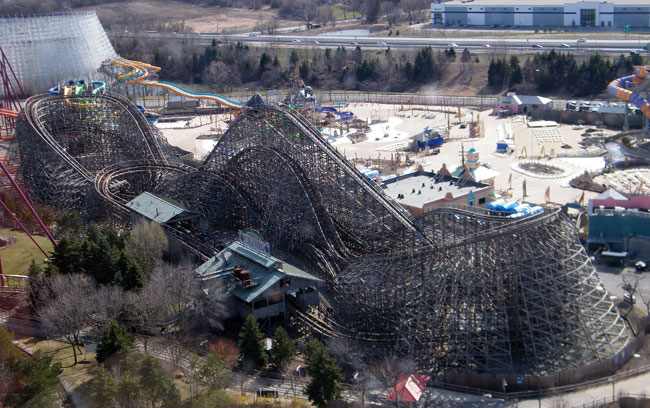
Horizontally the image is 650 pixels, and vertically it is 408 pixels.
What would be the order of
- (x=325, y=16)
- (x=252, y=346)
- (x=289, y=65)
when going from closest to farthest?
(x=252, y=346) < (x=289, y=65) < (x=325, y=16)

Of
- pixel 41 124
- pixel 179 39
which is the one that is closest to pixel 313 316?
pixel 41 124

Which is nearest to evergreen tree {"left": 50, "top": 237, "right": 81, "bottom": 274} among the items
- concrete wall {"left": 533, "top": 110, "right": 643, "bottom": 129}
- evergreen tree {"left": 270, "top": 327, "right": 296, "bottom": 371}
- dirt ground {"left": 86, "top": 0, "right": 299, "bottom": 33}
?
evergreen tree {"left": 270, "top": 327, "right": 296, "bottom": 371}

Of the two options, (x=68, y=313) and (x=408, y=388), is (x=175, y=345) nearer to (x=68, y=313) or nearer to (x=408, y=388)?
(x=68, y=313)

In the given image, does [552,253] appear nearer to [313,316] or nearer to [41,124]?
[313,316]

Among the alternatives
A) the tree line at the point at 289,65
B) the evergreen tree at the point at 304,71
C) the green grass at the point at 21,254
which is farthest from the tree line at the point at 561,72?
the green grass at the point at 21,254

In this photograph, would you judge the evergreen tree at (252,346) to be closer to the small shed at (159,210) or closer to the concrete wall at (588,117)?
the small shed at (159,210)

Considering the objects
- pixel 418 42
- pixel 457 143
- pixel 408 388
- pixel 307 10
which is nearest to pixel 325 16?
pixel 307 10
